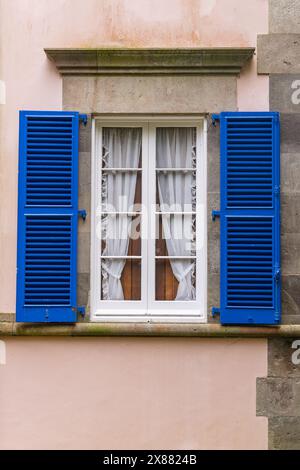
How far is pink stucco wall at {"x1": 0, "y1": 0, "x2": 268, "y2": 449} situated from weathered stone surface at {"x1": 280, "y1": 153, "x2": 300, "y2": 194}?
1.82 ft

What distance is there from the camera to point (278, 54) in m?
6.06

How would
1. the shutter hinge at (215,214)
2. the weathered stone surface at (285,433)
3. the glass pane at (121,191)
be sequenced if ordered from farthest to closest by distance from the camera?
the glass pane at (121,191)
the shutter hinge at (215,214)
the weathered stone surface at (285,433)

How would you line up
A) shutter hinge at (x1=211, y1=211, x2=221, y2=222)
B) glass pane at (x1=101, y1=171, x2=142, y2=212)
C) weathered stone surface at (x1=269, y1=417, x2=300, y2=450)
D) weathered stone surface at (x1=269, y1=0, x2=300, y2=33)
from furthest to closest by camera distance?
glass pane at (x1=101, y1=171, x2=142, y2=212), weathered stone surface at (x1=269, y1=0, x2=300, y2=33), shutter hinge at (x1=211, y1=211, x2=221, y2=222), weathered stone surface at (x1=269, y1=417, x2=300, y2=450)

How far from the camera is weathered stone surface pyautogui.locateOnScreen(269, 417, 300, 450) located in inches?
231

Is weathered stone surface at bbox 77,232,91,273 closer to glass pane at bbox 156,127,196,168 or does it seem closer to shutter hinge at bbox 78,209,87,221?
shutter hinge at bbox 78,209,87,221

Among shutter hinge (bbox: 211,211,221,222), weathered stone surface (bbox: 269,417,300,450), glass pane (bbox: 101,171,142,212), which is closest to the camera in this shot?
weathered stone surface (bbox: 269,417,300,450)

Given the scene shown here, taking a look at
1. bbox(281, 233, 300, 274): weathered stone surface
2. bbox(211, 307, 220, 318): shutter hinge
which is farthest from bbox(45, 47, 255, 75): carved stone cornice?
bbox(211, 307, 220, 318): shutter hinge

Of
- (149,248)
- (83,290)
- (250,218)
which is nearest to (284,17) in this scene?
(250,218)

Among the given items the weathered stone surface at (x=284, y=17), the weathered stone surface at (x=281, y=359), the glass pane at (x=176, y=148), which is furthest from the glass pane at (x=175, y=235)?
the weathered stone surface at (x=284, y=17)

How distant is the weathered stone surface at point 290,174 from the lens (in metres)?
6.00

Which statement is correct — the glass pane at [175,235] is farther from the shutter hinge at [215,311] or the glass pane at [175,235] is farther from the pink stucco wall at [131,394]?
the pink stucco wall at [131,394]

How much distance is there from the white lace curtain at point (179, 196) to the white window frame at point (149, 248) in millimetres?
65

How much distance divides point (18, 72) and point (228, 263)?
Answer: 2.68m
